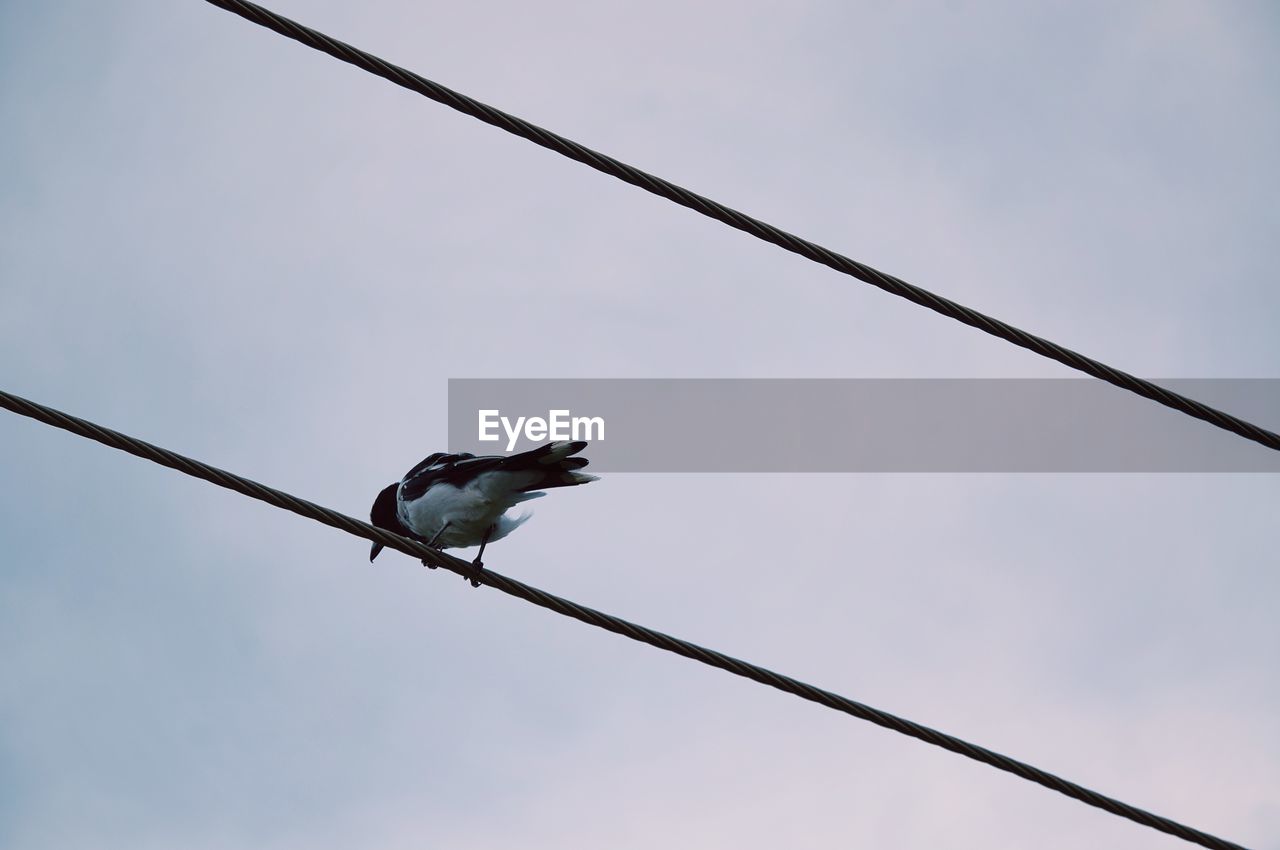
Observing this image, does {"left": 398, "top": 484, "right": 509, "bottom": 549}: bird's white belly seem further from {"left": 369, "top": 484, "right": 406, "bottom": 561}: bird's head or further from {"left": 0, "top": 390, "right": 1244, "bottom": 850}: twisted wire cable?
{"left": 0, "top": 390, "right": 1244, "bottom": 850}: twisted wire cable

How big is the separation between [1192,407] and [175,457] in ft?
12.0

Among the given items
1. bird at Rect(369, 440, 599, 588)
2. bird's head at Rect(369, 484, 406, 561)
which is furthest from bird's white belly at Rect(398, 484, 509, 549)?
bird's head at Rect(369, 484, 406, 561)

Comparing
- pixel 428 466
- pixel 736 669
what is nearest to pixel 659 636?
pixel 736 669

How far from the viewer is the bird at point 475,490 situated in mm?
7930

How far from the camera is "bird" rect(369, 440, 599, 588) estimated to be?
26.0ft

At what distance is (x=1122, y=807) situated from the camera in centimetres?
491

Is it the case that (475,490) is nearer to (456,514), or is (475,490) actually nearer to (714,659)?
(456,514)

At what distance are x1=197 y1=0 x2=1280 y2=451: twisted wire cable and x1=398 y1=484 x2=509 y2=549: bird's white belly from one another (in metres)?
3.98

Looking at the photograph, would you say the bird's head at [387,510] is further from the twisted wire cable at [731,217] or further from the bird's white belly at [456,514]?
the twisted wire cable at [731,217]

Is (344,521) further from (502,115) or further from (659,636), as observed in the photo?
(502,115)

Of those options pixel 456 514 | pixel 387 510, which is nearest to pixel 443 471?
pixel 456 514

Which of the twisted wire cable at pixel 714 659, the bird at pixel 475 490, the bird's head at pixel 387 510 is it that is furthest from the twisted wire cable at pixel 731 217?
the bird's head at pixel 387 510

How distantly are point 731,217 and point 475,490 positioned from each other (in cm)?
402

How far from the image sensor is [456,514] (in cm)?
866
